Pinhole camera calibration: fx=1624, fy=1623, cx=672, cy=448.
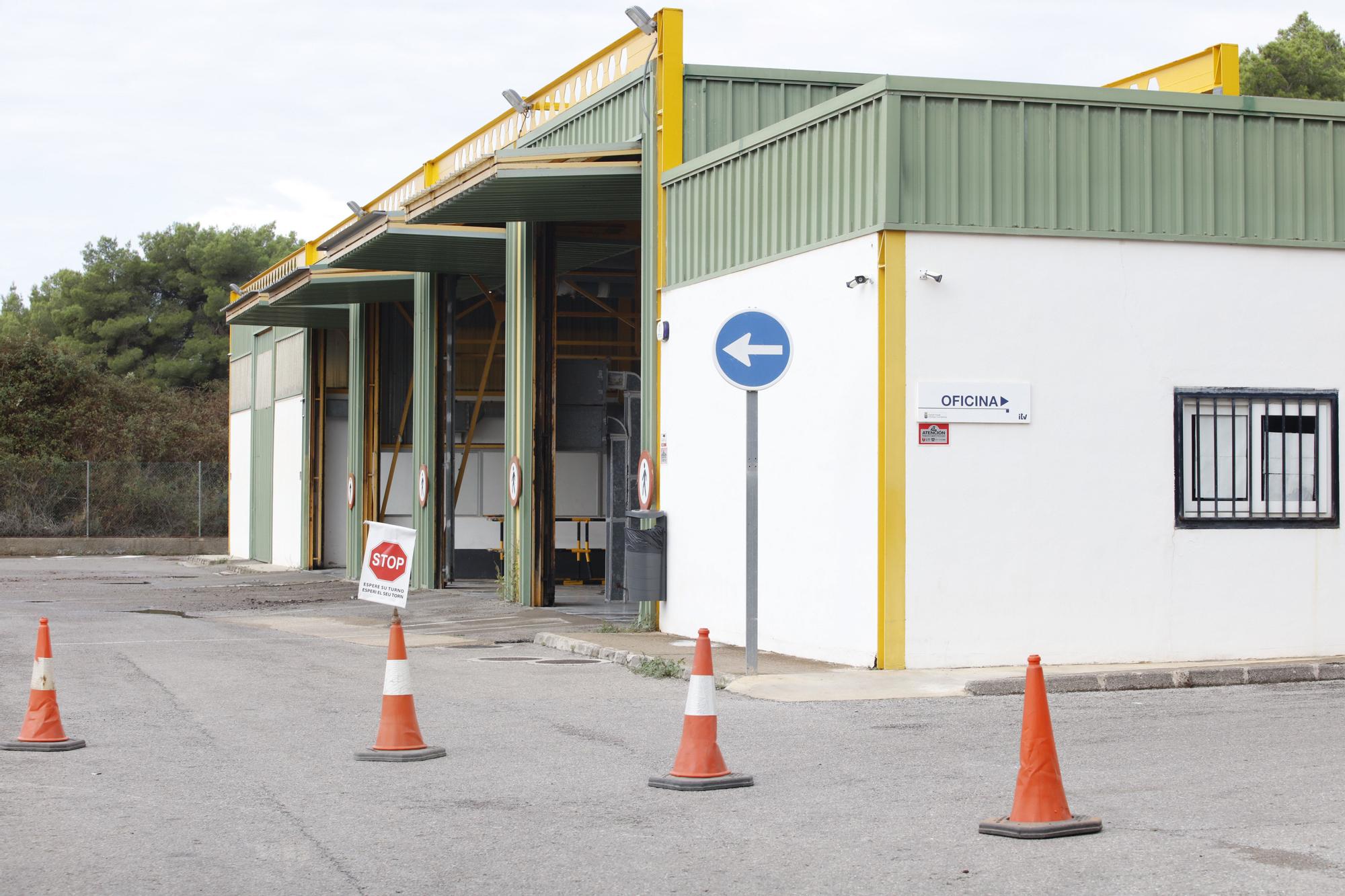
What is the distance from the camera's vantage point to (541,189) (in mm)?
19484

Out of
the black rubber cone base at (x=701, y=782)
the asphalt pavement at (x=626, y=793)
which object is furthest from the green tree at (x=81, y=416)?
the black rubber cone base at (x=701, y=782)

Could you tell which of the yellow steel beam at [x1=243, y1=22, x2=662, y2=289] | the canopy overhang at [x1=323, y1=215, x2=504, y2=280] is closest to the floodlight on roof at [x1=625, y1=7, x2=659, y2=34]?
the yellow steel beam at [x1=243, y1=22, x2=662, y2=289]

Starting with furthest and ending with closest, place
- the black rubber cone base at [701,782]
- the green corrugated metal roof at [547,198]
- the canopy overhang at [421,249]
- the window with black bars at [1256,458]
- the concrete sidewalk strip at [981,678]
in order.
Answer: the canopy overhang at [421,249]
the green corrugated metal roof at [547,198]
the window with black bars at [1256,458]
the concrete sidewalk strip at [981,678]
the black rubber cone base at [701,782]

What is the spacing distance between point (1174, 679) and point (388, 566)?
6.24m

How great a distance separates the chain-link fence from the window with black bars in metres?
38.6

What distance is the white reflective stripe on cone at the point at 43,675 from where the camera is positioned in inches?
389

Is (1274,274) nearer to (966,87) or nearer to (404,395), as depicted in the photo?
(966,87)

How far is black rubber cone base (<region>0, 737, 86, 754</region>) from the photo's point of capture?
9.80m

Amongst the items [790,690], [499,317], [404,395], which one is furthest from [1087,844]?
[404,395]

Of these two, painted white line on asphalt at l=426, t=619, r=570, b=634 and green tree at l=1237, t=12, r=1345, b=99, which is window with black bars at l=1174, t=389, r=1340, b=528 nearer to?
painted white line on asphalt at l=426, t=619, r=570, b=634

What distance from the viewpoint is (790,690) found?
12391 mm

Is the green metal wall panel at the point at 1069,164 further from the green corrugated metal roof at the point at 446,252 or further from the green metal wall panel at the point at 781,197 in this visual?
the green corrugated metal roof at the point at 446,252

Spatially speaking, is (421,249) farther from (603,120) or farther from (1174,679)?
(1174,679)

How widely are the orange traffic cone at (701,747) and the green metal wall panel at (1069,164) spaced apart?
6.16 m
